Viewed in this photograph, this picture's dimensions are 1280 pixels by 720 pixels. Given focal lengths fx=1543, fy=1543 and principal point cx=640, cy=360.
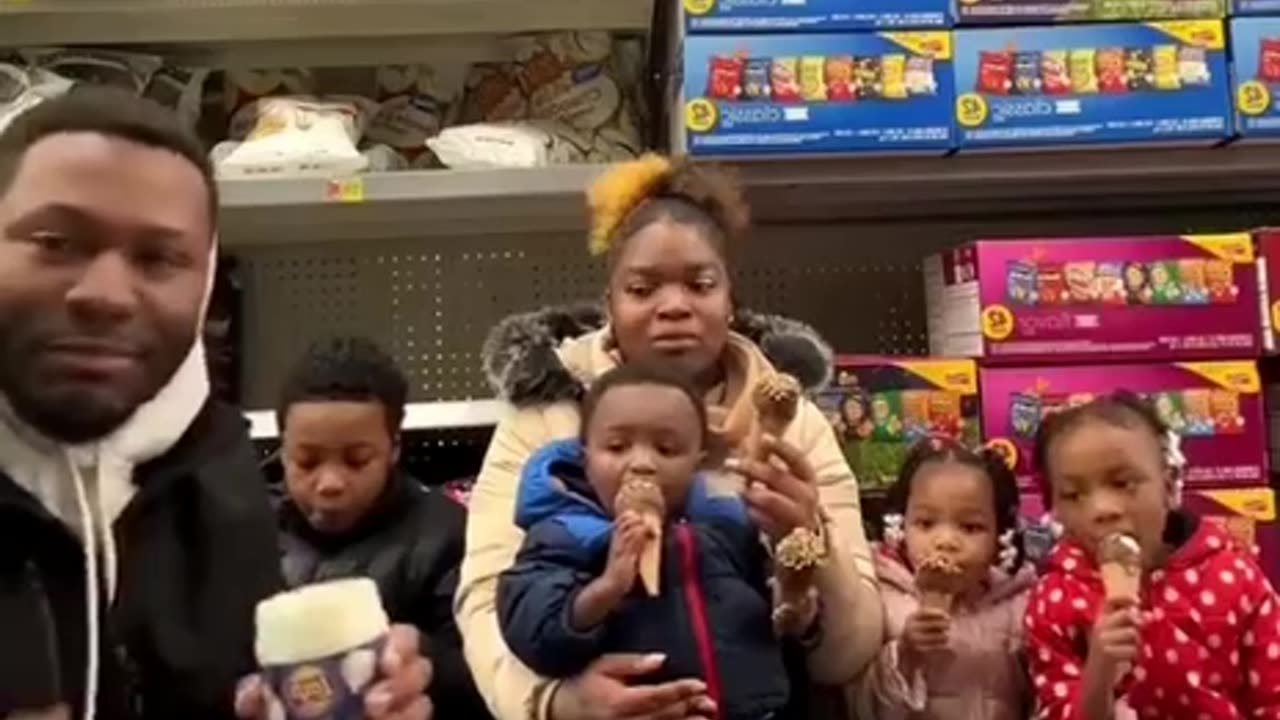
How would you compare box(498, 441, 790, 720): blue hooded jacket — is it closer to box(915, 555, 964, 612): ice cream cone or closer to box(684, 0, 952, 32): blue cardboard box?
box(915, 555, 964, 612): ice cream cone

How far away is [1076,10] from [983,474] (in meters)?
0.68

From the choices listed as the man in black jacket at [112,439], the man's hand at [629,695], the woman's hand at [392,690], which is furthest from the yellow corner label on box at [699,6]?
the woman's hand at [392,690]

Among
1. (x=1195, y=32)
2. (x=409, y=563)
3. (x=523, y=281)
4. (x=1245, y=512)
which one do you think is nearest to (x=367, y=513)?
(x=409, y=563)

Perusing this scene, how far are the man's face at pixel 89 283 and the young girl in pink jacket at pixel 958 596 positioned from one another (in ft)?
3.18

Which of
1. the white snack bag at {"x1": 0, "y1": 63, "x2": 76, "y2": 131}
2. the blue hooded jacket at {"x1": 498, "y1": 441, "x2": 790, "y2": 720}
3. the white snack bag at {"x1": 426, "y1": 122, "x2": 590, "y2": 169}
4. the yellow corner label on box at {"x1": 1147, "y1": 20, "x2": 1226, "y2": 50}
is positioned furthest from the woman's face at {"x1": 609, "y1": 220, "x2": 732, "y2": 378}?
the white snack bag at {"x1": 0, "y1": 63, "x2": 76, "y2": 131}

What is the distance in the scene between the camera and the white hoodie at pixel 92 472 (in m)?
0.88

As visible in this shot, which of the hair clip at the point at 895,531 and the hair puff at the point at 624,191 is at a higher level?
the hair puff at the point at 624,191

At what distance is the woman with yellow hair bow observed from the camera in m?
1.47

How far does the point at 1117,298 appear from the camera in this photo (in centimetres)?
203

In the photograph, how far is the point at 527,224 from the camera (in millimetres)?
2434

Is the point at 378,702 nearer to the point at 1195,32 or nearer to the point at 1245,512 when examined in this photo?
the point at 1245,512

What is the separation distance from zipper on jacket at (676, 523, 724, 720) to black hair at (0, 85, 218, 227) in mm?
693

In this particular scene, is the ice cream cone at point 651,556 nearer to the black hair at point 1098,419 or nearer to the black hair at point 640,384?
the black hair at point 640,384

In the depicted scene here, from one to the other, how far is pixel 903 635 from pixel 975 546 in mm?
167
